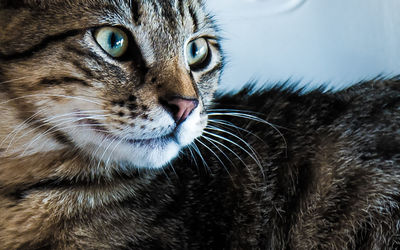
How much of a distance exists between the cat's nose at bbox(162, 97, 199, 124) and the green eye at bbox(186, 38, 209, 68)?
0.58ft

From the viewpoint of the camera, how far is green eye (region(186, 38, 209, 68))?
992mm

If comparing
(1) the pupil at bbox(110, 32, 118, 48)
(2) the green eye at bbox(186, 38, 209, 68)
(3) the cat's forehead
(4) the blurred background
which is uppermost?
(3) the cat's forehead

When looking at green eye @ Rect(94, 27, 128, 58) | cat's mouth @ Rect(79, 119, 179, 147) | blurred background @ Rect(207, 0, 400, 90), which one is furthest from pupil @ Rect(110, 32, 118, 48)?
blurred background @ Rect(207, 0, 400, 90)

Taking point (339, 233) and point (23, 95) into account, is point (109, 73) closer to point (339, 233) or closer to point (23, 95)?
point (23, 95)

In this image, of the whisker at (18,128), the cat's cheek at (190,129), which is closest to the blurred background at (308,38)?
the cat's cheek at (190,129)

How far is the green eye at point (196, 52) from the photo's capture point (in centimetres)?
99

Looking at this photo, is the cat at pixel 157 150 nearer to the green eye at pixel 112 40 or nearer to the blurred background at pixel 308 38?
the green eye at pixel 112 40

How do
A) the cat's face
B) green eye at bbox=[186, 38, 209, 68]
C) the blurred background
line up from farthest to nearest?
the blurred background → green eye at bbox=[186, 38, 209, 68] → the cat's face

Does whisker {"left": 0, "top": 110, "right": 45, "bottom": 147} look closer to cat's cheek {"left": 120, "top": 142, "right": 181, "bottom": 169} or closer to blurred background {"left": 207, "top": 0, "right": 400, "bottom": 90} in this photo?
cat's cheek {"left": 120, "top": 142, "right": 181, "bottom": 169}

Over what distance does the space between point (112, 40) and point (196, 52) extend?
230 millimetres

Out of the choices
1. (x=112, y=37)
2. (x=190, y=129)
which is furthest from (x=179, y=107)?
(x=112, y=37)

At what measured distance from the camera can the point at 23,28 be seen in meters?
0.82

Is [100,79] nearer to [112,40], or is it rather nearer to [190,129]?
[112,40]

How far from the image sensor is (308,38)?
58.9 inches
